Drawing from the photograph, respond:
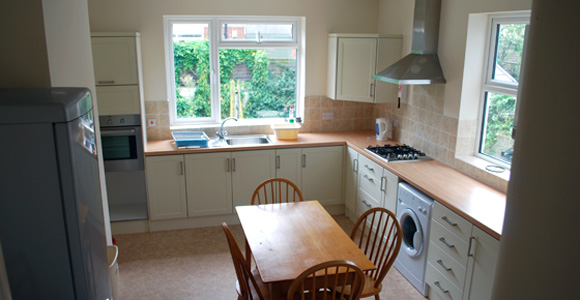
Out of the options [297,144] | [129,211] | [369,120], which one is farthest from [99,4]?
[369,120]

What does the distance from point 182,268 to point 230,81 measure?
7.27ft

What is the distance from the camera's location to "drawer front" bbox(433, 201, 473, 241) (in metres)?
3.03

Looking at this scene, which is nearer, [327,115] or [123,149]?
[123,149]

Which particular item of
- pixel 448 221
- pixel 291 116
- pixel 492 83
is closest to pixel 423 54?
pixel 492 83

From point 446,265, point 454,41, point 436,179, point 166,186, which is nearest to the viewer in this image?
point 446,265

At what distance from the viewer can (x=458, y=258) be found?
10.3 feet

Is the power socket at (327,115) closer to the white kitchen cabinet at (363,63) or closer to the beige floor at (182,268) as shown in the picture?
the white kitchen cabinet at (363,63)

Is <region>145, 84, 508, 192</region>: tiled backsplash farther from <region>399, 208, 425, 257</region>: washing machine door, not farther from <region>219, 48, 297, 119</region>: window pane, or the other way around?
<region>399, 208, 425, 257</region>: washing machine door

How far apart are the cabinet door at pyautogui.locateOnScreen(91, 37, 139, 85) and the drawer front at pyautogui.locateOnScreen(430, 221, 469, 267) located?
3052 millimetres

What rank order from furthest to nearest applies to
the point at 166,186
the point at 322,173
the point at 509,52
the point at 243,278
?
the point at 322,173
the point at 166,186
the point at 509,52
the point at 243,278

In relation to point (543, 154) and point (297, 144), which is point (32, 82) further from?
point (297, 144)

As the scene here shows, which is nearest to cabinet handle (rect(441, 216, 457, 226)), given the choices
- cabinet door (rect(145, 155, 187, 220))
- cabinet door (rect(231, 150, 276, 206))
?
cabinet door (rect(231, 150, 276, 206))

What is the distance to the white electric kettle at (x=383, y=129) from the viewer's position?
16.3ft

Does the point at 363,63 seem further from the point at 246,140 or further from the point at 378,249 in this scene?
the point at 378,249
